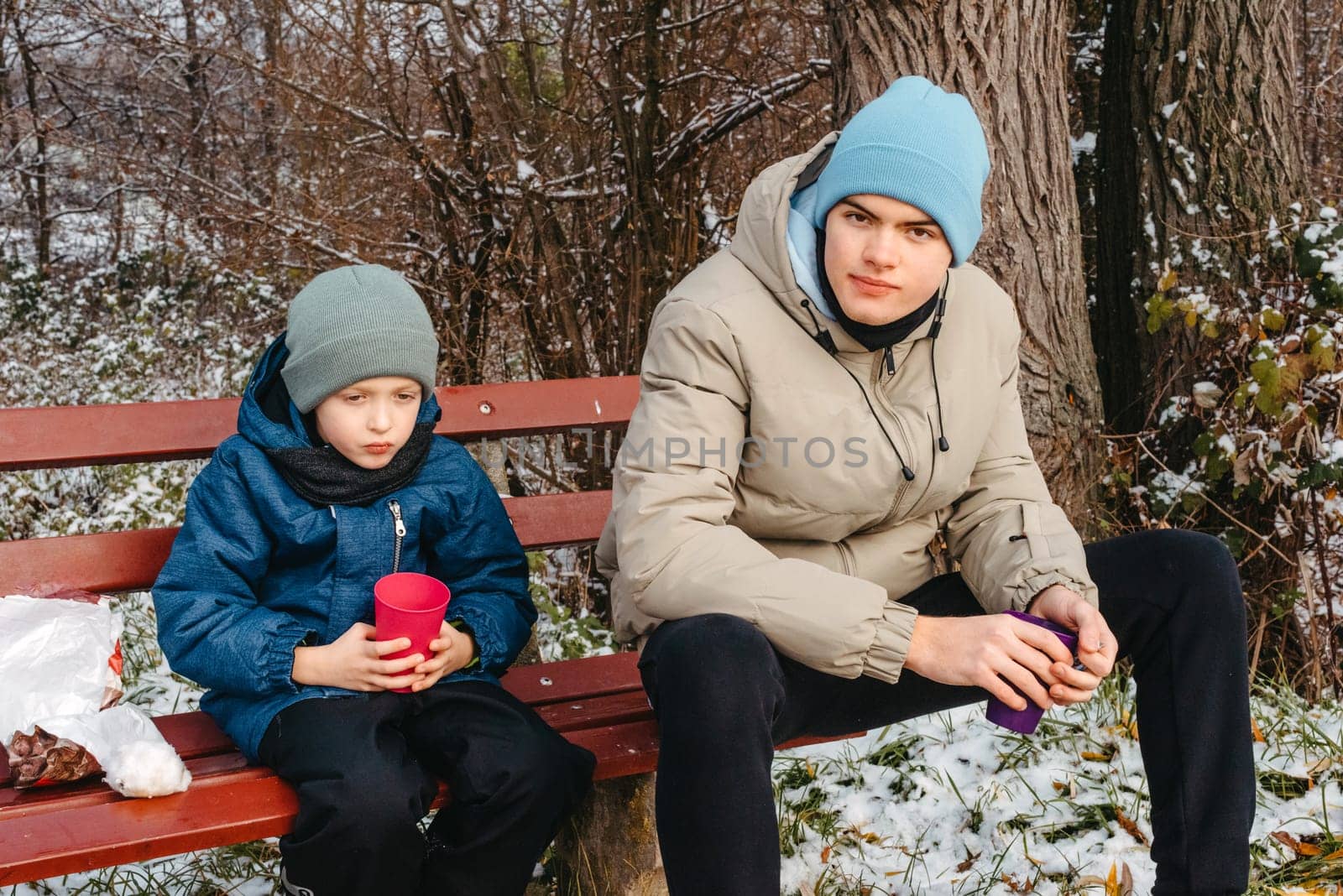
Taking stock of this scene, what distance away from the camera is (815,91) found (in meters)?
4.77

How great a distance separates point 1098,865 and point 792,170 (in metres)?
1.60

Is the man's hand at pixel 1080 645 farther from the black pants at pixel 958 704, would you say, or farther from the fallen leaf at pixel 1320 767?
the fallen leaf at pixel 1320 767

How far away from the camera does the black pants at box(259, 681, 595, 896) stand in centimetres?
202

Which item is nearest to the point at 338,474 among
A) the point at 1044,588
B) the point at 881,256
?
the point at 881,256

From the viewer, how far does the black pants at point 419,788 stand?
2.02 m

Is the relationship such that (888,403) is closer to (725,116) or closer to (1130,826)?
(1130,826)

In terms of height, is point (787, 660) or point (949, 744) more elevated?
point (787, 660)

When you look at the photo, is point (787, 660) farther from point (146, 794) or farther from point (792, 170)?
point (146, 794)

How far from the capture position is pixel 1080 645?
6.88 feet

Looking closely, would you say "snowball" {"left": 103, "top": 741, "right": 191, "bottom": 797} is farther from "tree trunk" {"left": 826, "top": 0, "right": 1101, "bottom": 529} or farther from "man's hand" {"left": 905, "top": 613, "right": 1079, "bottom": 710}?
"tree trunk" {"left": 826, "top": 0, "right": 1101, "bottom": 529}

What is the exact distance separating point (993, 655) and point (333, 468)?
126 centimetres

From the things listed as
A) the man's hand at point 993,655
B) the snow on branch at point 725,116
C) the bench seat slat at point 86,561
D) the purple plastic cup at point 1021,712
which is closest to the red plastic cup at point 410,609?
the bench seat slat at point 86,561

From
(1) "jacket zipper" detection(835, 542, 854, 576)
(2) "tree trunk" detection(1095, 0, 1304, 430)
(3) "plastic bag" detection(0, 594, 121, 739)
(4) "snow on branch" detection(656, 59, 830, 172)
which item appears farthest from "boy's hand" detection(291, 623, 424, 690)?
(4) "snow on branch" detection(656, 59, 830, 172)

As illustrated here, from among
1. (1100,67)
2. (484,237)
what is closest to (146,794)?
(484,237)
